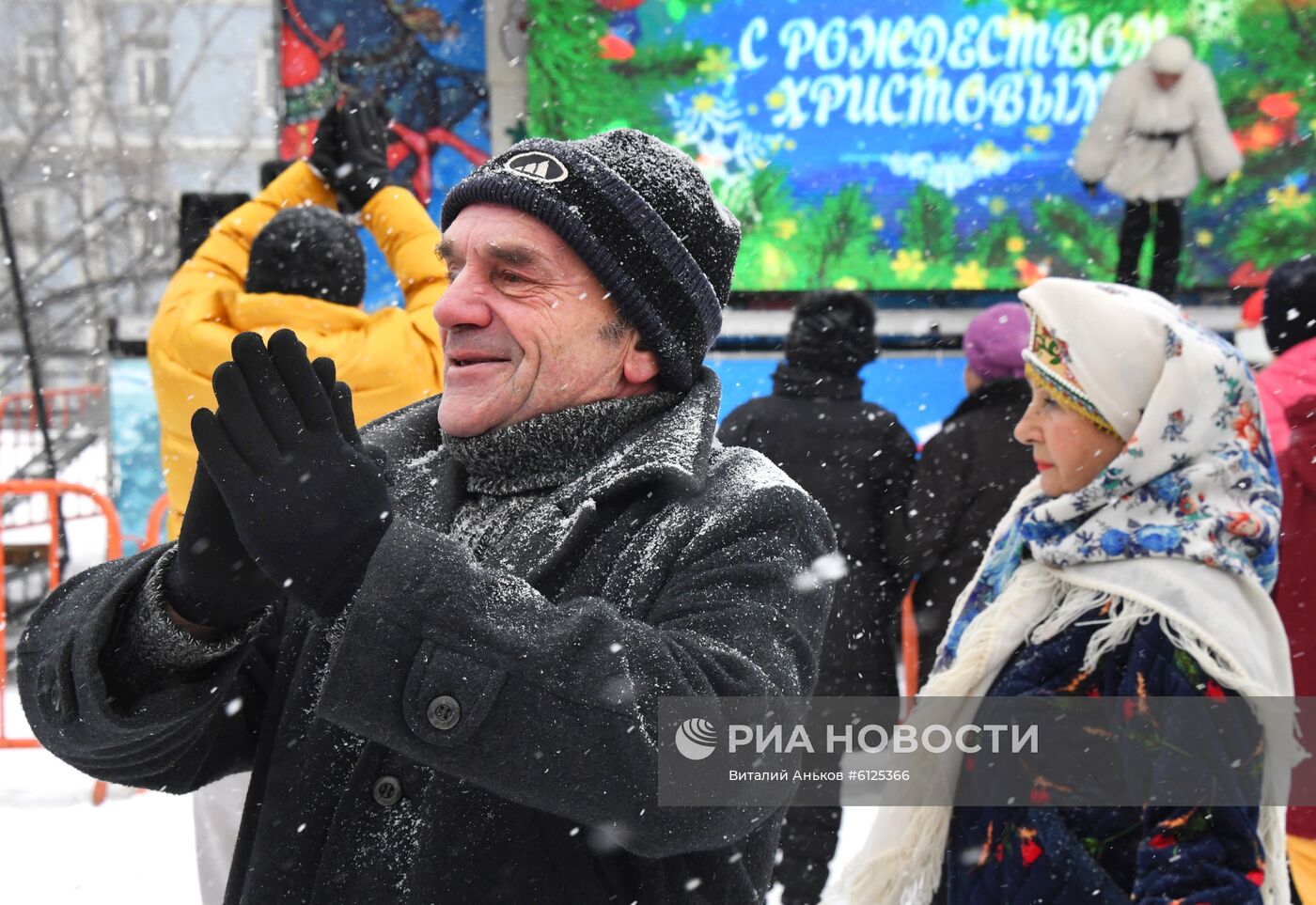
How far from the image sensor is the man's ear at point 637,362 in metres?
1.77

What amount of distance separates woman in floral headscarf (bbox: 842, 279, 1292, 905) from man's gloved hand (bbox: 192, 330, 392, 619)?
1.51 meters

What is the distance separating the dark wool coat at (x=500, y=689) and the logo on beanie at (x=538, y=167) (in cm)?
37

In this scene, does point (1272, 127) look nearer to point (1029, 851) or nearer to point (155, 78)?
point (1029, 851)

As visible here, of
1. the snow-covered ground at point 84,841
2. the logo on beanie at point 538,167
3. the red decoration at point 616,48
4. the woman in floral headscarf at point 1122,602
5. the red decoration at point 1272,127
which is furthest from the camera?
the red decoration at point 1272,127

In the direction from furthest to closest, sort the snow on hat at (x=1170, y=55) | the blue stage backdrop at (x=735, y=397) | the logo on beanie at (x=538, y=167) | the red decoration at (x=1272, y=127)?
the red decoration at (x=1272, y=127)
the blue stage backdrop at (x=735, y=397)
the snow on hat at (x=1170, y=55)
the logo on beanie at (x=538, y=167)

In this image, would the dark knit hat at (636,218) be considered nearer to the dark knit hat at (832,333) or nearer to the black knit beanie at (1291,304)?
the black knit beanie at (1291,304)

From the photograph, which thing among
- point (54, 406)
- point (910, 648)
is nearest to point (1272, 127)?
point (910, 648)

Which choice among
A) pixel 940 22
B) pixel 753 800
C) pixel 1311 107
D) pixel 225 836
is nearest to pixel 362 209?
pixel 225 836

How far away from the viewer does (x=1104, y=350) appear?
96.3 inches

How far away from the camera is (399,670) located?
122cm

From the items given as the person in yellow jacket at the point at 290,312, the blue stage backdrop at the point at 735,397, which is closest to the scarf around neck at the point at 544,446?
the person in yellow jacket at the point at 290,312

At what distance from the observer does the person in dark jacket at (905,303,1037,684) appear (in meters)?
4.41

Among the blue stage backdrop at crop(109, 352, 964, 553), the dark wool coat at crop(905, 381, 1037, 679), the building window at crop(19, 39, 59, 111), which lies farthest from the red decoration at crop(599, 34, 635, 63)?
the building window at crop(19, 39, 59, 111)

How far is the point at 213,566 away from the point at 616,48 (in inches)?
299
